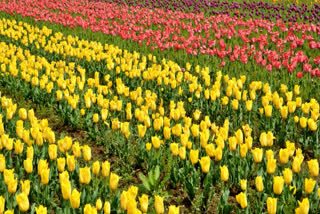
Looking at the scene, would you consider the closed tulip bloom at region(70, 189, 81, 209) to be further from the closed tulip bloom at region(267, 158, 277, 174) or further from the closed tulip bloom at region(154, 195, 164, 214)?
the closed tulip bloom at region(267, 158, 277, 174)

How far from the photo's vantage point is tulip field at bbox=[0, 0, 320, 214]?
10.3ft

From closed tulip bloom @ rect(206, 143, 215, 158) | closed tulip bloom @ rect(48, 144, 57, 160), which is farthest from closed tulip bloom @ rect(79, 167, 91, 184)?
closed tulip bloom @ rect(206, 143, 215, 158)

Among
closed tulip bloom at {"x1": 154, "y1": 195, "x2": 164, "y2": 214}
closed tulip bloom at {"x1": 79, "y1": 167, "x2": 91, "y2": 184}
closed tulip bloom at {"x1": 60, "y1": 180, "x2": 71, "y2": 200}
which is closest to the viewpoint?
closed tulip bloom at {"x1": 154, "y1": 195, "x2": 164, "y2": 214}

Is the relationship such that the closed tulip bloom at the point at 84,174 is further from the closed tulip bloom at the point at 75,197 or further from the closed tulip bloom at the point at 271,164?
the closed tulip bloom at the point at 271,164

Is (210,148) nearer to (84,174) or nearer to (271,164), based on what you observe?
(271,164)

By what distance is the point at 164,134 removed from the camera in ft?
13.1

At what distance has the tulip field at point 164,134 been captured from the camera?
10.3 ft

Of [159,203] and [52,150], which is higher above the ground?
[159,203]

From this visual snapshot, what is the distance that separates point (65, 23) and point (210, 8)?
690 centimetres

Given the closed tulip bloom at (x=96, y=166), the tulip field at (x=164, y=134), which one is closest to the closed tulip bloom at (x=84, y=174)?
the tulip field at (x=164, y=134)

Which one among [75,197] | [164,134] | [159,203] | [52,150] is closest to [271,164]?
[159,203]

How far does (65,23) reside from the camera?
39.0 feet

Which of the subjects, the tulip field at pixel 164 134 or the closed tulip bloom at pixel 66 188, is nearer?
the closed tulip bloom at pixel 66 188

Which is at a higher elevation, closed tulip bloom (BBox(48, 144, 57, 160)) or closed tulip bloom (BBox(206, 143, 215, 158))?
closed tulip bloom (BBox(206, 143, 215, 158))
